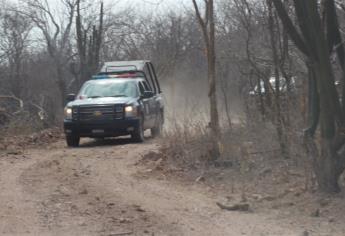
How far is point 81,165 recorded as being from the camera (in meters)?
12.3

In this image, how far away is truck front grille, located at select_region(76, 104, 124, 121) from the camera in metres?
16.8

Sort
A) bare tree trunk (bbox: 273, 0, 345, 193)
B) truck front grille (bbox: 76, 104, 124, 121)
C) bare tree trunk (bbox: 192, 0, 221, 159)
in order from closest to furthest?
1. bare tree trunk (bbox: 273, 0, 345, 193)
2. bare tree trunk (bbox: 192, 0, 221, 159)
3. truck front grille (bbox: 76, 104, 124, 121)

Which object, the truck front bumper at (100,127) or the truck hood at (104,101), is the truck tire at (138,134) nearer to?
the truck front bumper at (100,127)

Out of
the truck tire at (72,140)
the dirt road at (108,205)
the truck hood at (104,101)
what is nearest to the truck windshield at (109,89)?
the truck hood at (104,101)

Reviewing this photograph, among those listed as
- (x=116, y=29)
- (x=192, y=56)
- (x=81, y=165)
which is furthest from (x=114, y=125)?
(x=116, y=29)

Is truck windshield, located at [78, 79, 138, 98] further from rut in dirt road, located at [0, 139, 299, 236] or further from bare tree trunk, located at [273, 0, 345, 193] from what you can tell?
bare tree trunk, located at [273, 0, 345, 193]

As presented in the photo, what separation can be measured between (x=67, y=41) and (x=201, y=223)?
30.9 metres

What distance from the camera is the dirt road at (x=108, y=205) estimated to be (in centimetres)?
748

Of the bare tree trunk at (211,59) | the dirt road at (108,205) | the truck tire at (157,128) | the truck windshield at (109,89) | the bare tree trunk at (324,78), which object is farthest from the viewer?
the truck tire at (157,128)

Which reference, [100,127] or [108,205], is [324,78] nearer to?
[108,205]

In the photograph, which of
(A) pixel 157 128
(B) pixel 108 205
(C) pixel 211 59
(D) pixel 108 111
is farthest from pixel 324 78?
(A) pixel 157 128

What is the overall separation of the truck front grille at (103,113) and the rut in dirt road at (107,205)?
13.7 feet

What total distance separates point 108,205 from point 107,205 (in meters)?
0.01

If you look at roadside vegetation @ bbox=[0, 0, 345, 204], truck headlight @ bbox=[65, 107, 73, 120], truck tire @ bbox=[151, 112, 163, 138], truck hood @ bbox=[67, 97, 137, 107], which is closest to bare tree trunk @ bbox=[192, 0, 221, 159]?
roadside vegetation @ bbox=[0, 0, 345, 204]
